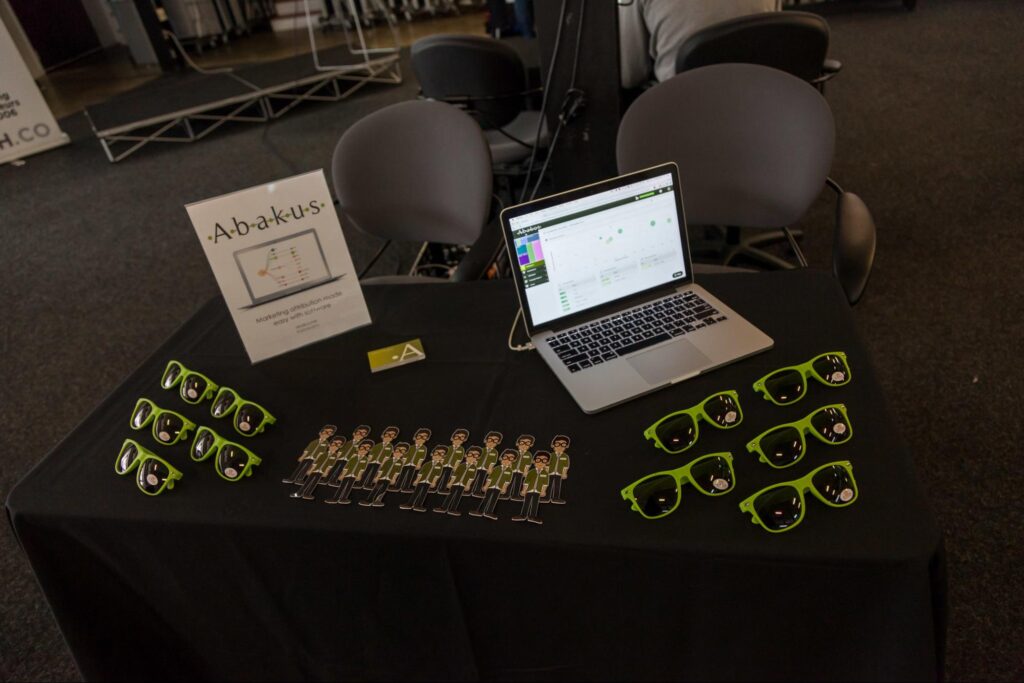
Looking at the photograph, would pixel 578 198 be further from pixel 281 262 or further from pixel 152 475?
pixel 152 475

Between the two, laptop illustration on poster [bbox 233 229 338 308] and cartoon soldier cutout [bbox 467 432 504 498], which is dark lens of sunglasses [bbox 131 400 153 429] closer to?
laptop illustration on poster [bbox 233 229 338 308]

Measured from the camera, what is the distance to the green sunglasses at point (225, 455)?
82 centimetres

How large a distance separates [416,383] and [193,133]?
13.4 ft

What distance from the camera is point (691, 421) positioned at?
786mm

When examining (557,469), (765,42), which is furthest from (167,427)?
Result: (765,42)

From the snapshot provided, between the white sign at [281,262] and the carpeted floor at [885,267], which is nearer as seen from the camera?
the white sign at [281,262]

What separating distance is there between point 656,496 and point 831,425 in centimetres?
24

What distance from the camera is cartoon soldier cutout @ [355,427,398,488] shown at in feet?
2.62

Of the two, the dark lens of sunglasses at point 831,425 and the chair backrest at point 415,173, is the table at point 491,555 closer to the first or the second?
the dark lens of sunglasses at point 831,425

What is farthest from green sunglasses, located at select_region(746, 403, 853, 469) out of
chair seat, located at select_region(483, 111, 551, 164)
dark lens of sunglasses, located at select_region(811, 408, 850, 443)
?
chair seat, located at select_region(483, 111, 551, 164)

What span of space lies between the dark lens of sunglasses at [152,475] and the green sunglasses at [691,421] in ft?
2.06

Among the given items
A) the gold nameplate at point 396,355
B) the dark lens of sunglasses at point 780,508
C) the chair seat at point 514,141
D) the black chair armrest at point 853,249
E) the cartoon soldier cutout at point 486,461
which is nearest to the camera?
the dark lens of sunglasses at point 780,508

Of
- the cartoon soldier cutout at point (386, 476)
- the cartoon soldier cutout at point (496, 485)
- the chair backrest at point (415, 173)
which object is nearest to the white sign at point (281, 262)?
the cartoon soldier cutout at point (386, 476)

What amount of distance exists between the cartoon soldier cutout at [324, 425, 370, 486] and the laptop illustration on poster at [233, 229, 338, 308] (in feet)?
0.94
